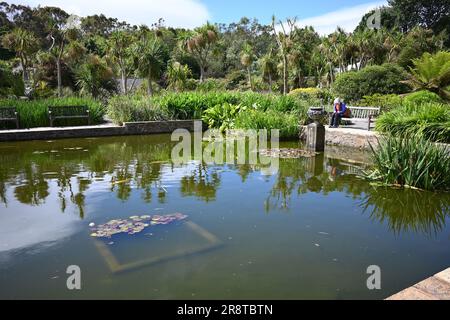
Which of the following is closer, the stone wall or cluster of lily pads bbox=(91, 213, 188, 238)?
cluster of lily pads bbox=(91, 213, 188, 238)

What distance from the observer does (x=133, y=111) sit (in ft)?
48.6

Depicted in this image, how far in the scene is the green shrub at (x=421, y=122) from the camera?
9.21 metres

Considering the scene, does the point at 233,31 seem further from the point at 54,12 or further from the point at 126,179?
the point at 126,179

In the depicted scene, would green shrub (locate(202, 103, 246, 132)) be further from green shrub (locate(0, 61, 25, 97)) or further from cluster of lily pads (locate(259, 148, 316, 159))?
green shrub (locate(0, 61, 25, 97))

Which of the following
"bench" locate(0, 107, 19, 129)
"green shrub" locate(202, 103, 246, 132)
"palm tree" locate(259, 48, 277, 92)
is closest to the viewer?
"bench" locate(0, 107, 19, 129)

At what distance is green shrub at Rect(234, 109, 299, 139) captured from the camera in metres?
12.5

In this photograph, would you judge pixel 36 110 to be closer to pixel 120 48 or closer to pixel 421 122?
pixel 421 122

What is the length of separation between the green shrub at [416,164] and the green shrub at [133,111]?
9.87 m

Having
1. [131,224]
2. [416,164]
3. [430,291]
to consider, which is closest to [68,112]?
[131,224]

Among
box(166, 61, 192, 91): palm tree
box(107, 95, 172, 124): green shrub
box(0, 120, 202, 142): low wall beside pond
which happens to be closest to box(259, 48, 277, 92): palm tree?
box(166, 61, 192, 91): palm tree

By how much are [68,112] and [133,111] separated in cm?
222

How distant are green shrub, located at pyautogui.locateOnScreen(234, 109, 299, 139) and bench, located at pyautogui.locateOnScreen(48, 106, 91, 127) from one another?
573 centimetres

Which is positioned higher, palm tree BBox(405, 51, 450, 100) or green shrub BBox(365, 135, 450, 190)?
palm tree BBox(405, 51, 450, 100)

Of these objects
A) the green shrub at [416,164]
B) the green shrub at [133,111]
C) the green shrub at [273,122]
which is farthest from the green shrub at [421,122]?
the green shrub at [133,111]
